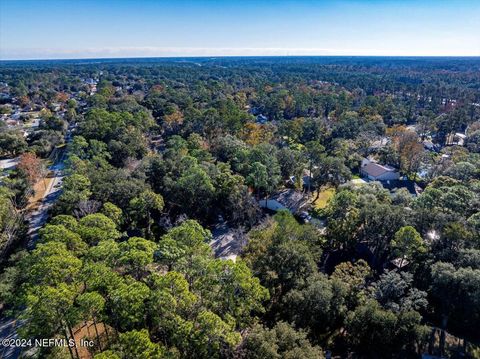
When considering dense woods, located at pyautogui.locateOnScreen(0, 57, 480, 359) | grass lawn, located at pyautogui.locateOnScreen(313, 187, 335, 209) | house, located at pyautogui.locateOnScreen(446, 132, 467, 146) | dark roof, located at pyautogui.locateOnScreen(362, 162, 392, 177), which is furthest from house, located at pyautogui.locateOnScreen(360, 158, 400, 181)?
house, located at pyautogui.locateOnScreen(446, 132, 467, 146)

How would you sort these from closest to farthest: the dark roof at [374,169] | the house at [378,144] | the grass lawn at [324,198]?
1. the grass lawn at [324,198]
2. the dark roof at [374,169]
3. the house at [378,144]

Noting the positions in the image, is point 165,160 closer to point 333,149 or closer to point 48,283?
point 48,283

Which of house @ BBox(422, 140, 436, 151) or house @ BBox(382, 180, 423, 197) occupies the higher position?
house @ BBox(422, 140, 436, 151)

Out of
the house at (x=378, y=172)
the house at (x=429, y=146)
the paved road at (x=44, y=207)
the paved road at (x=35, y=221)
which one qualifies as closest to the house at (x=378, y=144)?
the house at (x=429, y=146)

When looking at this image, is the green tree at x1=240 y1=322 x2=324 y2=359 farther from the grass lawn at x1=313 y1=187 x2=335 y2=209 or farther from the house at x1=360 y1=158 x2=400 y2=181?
the house at x1=360 y1=158 x2=400 y2=181

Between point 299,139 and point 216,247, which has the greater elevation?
point 299,139

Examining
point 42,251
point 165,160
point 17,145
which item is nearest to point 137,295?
point 42,251

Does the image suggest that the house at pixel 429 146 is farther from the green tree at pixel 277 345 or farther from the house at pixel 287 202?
the green tree at pixel 277 345
